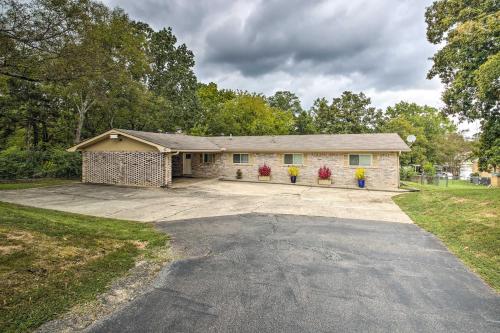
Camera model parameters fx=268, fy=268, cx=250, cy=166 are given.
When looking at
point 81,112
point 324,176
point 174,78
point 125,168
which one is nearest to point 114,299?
point 125,168

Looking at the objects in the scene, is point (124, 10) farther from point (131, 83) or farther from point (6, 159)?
point (6, 159)

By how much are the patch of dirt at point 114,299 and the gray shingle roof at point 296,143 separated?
1150cm

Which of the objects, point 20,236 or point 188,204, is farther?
point 188,204

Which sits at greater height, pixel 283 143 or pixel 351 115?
pixel 351 115

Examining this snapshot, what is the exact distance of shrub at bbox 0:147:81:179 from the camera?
54.4ft

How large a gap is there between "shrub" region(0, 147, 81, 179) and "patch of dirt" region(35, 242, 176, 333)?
17301 mm

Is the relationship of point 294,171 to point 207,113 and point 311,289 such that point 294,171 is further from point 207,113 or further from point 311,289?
point 207,113

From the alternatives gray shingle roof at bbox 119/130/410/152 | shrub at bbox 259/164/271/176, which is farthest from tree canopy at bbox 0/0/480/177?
shrub at bbox 259/164/271/176

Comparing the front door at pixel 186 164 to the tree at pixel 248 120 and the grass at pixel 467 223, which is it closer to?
the tree at pixel 248 120

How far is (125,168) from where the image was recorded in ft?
53.8

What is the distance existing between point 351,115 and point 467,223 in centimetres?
2925

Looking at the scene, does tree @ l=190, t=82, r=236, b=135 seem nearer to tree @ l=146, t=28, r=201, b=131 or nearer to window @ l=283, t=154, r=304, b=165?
tree @ l=146, t=28, r=201, b=131

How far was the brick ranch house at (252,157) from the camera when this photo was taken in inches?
625

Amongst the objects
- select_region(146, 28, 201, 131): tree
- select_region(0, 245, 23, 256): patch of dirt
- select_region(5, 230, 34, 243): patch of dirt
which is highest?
select_region(146, 28, 201, 131): tree
